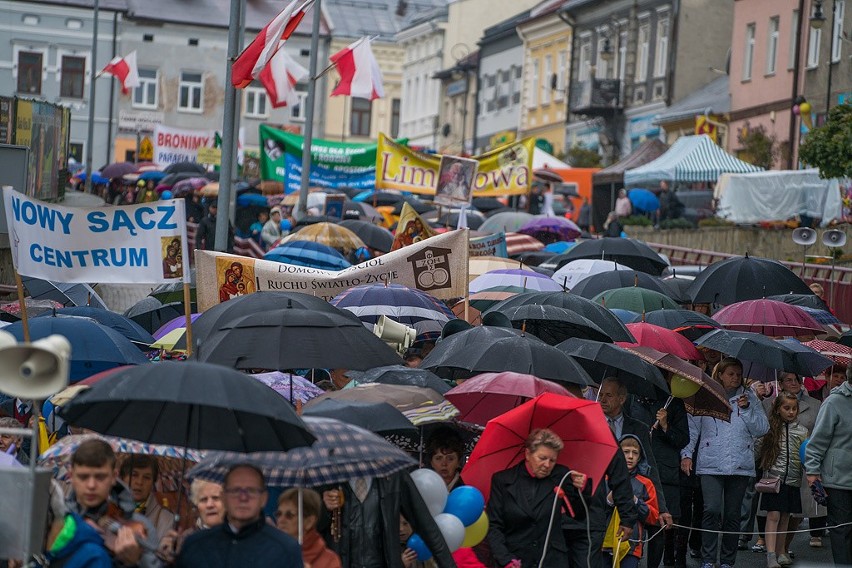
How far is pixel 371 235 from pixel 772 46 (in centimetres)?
2560

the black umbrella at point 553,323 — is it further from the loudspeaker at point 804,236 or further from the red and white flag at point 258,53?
the loudspeaker at point 804,236

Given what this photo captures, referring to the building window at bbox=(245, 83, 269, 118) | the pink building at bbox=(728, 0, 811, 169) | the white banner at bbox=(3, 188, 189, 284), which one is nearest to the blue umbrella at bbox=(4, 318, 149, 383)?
the white banner at bbox=(3, 188, 189, 284)

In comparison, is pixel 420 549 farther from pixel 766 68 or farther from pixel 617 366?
pixel 766 68

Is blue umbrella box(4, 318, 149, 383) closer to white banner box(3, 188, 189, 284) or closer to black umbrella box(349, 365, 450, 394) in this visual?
white banner box(3, 188, 189, 284)

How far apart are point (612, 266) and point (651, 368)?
8.35 metres

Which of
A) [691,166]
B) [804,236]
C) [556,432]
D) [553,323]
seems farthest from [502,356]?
[691,166]

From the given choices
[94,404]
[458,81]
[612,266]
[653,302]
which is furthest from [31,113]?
[458,81]

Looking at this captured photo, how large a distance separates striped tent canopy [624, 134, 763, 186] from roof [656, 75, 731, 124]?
403 inches

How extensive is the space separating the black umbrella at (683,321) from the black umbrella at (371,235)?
832 centimetres

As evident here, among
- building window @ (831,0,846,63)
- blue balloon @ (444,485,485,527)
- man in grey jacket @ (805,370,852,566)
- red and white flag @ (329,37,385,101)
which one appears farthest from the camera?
building window @ (831,0,846,63)

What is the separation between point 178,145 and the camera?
4834 cm

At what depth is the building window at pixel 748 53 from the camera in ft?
159

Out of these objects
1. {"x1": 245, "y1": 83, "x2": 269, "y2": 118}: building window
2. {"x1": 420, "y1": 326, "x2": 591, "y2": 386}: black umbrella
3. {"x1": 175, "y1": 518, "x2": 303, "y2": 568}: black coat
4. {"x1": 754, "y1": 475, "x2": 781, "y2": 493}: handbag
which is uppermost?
{"x1": 245, "y1": 83, "x2": 269, "y2": 118}: building window

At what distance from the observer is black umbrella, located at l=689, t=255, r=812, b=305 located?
19.3m
